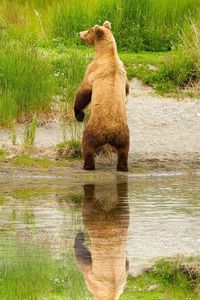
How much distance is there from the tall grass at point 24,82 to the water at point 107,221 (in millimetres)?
1919

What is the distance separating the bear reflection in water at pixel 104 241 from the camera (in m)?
8.75

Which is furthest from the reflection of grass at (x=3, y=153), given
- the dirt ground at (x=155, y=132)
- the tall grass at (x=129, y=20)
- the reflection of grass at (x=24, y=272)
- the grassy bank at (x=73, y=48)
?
the tall grass at (x=129, y=20)

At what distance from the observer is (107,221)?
430 inches

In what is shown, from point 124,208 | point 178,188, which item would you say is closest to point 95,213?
point 124,208

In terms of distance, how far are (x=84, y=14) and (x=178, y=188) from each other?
6.05 meters

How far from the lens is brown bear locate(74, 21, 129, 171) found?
517 inches

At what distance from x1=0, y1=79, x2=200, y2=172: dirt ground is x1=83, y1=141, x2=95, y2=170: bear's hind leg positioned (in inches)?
25.4

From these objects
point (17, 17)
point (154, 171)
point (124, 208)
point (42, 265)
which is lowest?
point (17, 17)

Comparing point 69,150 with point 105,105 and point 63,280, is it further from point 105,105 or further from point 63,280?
point 63,280

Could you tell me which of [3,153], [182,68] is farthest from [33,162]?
[182,68]

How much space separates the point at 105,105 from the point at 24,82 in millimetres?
1969

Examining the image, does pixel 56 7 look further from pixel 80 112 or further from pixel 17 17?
pixel 80 112

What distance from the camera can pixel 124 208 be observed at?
38.1 ft

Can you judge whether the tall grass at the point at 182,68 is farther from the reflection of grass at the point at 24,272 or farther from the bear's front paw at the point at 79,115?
the reflection of grass at the point at 24,272
